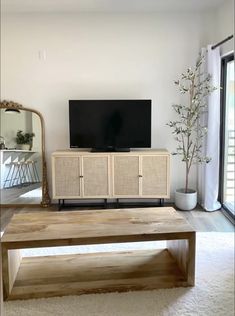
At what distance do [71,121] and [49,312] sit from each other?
2639 millimetres

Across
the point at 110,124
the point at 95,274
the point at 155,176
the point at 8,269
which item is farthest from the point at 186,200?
the point at 8,269

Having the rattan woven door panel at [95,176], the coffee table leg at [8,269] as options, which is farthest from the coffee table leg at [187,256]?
the rattan woven door panel at [95,176]

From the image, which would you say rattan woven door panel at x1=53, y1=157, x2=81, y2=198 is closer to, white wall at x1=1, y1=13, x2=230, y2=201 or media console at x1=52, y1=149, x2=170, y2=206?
media console at x1=52, y1=149, x2=170, y2=206

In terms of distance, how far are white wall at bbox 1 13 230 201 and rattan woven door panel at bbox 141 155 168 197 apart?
682 millimetres

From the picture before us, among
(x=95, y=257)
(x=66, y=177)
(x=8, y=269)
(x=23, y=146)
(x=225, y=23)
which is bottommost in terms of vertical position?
(x=95, y=257)

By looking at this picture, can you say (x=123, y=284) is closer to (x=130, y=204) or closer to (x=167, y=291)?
(x=167, y=291)

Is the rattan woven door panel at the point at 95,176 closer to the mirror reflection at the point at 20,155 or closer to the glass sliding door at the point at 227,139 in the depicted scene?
the mirror reflection at the point at 20,155

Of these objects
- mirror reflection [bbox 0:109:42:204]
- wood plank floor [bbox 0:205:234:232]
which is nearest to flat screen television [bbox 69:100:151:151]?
mirror reflection [bbox 0:109:42:204]

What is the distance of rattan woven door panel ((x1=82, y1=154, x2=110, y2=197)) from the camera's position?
13.6 ft

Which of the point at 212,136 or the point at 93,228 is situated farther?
the point at 212,136

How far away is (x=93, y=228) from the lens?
2338 millimetres

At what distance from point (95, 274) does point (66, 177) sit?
192 cm

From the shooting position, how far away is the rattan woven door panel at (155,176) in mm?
4152

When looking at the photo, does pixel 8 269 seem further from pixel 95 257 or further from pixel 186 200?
pixel 186 200
